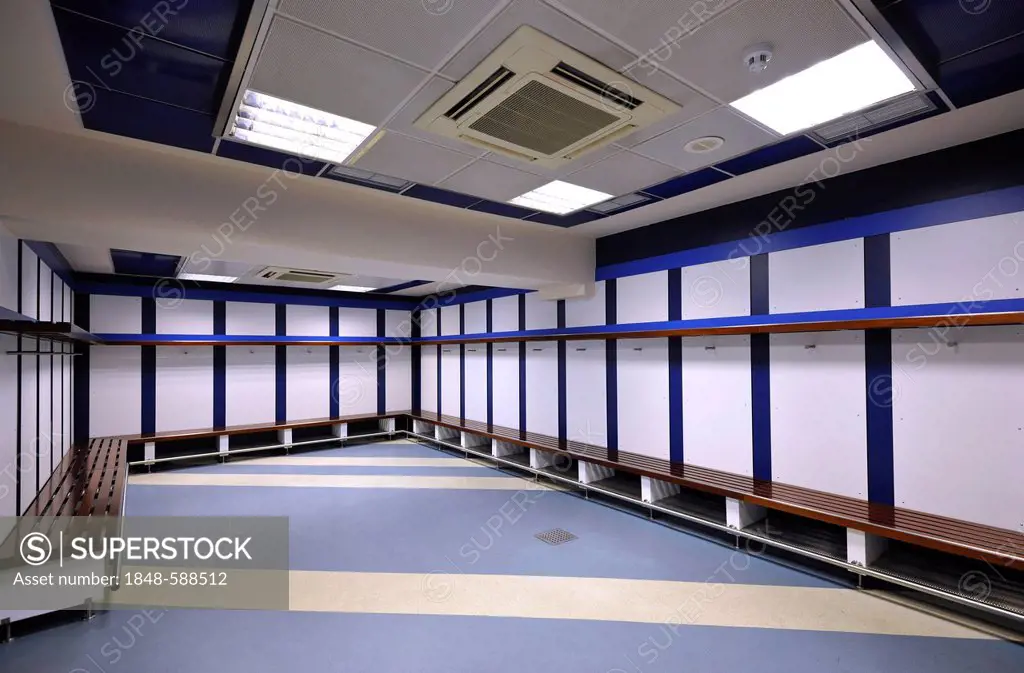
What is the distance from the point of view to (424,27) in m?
1.88

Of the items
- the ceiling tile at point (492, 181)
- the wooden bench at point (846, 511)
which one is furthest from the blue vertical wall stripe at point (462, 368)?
the ceiling tile at point (492, 181)

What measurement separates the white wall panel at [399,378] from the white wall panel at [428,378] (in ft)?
1.04

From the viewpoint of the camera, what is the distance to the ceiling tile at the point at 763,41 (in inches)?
72.3

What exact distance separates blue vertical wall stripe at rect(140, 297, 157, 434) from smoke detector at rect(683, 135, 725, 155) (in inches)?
296

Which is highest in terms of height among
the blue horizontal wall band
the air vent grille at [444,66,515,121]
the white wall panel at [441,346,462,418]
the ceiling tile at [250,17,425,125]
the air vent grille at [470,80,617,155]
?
the ceiling tile at [250,17,425,125]

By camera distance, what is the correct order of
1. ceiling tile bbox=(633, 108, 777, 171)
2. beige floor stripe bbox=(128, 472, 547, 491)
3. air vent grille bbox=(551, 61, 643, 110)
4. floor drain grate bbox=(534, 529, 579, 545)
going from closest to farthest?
air vent grille bbox=(551, 61, 643, 110) < ceiling tile bbox=(633, 108, 777, 171) < floor drain grate bbox=(534, 529, 579, 545) < beige floor stripe bbox=(128, 472, 547, 491)

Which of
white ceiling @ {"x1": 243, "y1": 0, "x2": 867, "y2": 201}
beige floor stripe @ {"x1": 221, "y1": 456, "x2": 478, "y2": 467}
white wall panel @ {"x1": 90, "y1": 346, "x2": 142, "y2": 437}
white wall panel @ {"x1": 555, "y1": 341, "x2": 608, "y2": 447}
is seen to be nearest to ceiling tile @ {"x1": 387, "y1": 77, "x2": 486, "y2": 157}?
white ceiling @ {"x1": 243, "y1": 0, "x2": 867, "y2": 201}

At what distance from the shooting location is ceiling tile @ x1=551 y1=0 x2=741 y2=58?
1.77 m

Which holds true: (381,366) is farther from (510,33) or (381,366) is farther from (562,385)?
(510,33)

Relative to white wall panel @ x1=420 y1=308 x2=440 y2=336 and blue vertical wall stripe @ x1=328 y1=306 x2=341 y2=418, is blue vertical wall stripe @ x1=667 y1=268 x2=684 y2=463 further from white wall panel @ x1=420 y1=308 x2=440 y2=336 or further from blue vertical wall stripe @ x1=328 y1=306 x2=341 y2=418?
blue vertical wall stripe @ x1=328 y1=306 x2=341 y2=418

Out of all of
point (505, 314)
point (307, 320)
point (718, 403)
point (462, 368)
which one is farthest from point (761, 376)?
point (307, 320)

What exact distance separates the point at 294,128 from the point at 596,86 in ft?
5.47

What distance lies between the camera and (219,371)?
7.63 meters

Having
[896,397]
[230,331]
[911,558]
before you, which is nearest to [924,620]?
[911,558]
